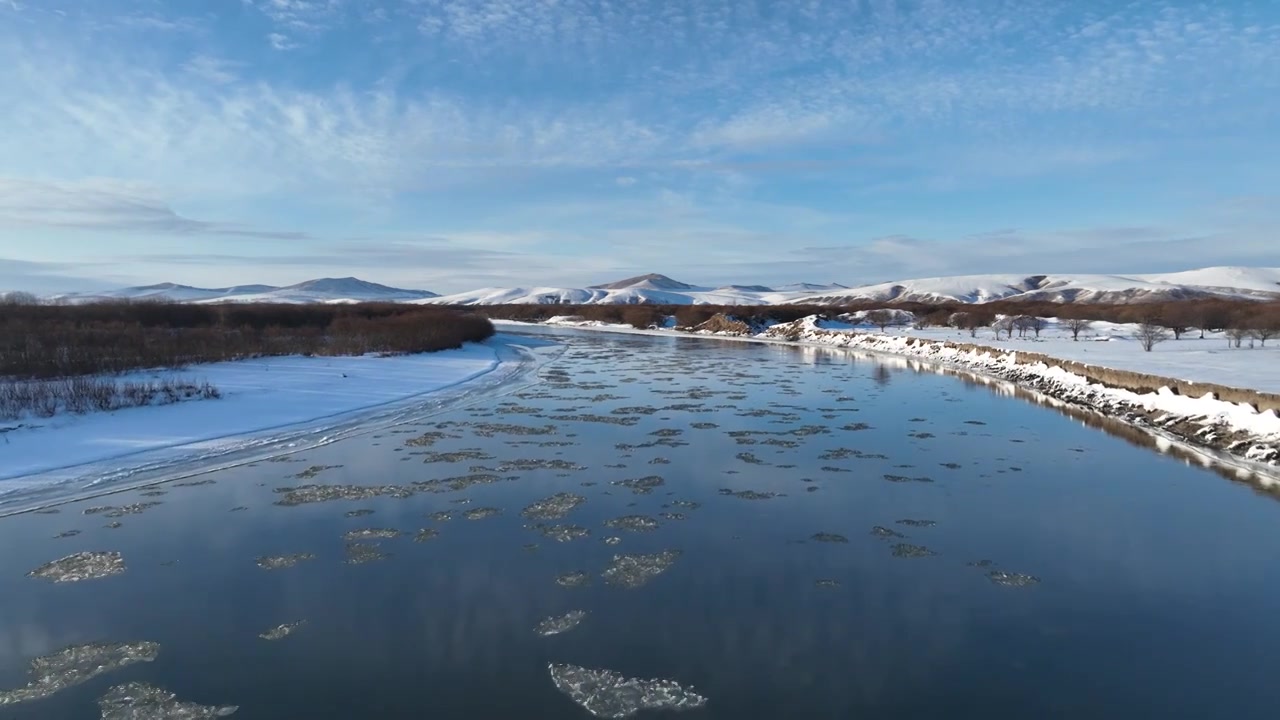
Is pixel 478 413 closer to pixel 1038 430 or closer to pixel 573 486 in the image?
pixel 573 486

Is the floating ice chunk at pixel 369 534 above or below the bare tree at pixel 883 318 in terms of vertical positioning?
below

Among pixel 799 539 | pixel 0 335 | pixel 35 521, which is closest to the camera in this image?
pixel 799 539

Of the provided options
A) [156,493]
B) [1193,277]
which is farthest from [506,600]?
Answer: [1193,277]

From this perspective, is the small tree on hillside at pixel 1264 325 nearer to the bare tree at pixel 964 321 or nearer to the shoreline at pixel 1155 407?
the shoreline at pixel 1155 407

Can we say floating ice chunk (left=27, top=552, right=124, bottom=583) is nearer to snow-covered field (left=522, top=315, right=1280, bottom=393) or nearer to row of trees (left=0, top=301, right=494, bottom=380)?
row of trees (left=0, top=301, right=494, bottom=380)

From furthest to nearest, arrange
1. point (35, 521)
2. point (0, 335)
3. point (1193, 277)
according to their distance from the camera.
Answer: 1. point (1193, 277)
2. point (0, 335)
3. point (35, 521)

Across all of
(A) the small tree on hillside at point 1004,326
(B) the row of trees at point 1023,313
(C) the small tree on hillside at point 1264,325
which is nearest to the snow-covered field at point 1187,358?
(C) the small tree on hillside at point 1264,325
